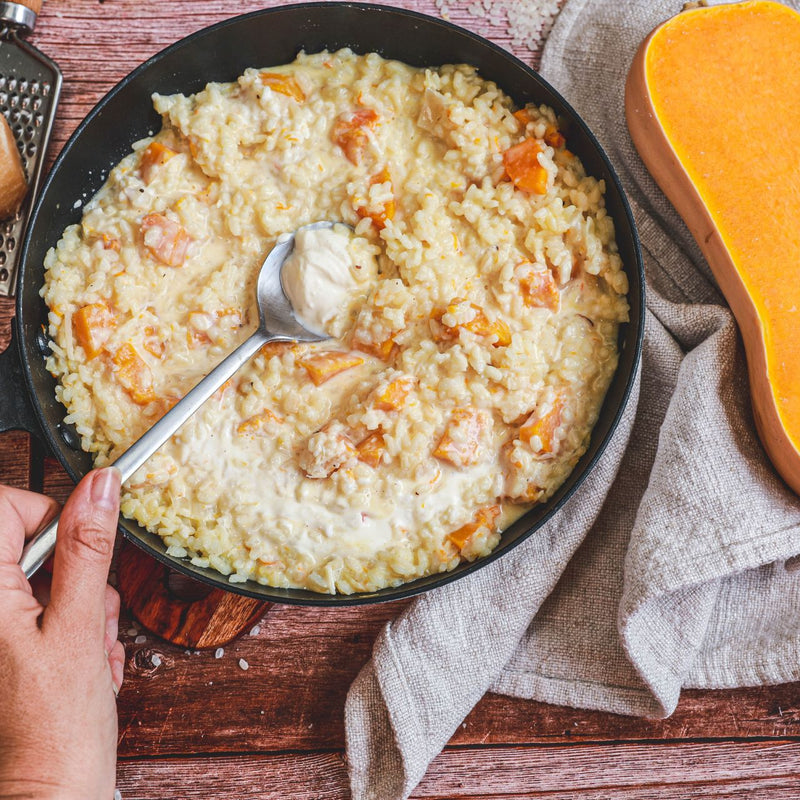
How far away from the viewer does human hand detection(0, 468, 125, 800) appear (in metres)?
2.10

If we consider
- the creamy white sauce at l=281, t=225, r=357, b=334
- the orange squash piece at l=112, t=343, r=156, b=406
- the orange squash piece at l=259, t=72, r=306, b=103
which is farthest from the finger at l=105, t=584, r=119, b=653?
the orange squash piece at l=259, t=72, r=306, b=103

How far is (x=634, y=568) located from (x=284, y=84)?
2.05 metres

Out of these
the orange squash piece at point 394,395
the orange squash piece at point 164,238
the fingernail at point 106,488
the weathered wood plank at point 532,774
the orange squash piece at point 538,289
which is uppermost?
the orange squash piece at point 538,289

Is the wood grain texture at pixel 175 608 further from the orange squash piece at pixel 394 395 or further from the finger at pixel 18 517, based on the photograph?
the orange squash piece at pixel 394 395

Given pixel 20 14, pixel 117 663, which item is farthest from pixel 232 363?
pixel 20 14

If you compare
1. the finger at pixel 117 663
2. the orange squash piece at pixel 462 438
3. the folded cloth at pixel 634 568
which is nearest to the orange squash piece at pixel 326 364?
the orange squash piece at pixel 462 438

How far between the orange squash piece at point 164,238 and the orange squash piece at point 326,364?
1.84ft

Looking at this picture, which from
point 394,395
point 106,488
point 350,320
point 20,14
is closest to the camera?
point 106,488

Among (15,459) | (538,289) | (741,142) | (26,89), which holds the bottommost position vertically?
(15,459)

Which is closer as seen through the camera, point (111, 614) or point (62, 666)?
point (62, 666)

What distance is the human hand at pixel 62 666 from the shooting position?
2.10m

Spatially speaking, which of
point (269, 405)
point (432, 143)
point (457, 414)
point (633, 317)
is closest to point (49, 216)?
point (269, 405)

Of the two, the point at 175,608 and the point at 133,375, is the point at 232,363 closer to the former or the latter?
the point at 133,375

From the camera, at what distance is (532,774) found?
2967 millimetres
